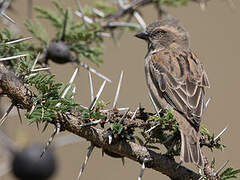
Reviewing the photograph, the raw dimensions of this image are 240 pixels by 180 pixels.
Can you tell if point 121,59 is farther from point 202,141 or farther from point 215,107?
point 202,141

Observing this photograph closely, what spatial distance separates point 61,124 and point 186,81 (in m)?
2.72

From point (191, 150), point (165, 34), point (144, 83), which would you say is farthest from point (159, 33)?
point (144, 83)

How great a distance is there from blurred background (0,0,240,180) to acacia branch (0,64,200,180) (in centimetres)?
557

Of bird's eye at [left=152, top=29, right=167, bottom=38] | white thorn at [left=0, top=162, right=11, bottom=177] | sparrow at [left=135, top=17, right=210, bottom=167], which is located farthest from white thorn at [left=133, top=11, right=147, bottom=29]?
white thorn at [left=0, top=162, right=11, bottom=177]

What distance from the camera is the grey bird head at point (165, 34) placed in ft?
21.3

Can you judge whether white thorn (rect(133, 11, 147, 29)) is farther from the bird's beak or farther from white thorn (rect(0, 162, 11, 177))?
white thorn (rect(0, 162, 11, 177))

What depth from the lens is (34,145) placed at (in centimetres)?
443

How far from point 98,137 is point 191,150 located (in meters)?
1.02

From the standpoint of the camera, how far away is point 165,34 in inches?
265

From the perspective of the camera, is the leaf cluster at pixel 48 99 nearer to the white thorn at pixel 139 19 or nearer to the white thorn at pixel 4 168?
the white thorn at pixel 4 168

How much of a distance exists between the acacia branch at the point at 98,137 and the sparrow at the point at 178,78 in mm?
356

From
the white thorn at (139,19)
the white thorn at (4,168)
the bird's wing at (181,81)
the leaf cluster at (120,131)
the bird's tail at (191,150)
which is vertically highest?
the white thorn at (139,19)

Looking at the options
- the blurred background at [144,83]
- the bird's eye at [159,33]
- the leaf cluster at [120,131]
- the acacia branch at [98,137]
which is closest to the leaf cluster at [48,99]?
the acacia branch at [98,137]

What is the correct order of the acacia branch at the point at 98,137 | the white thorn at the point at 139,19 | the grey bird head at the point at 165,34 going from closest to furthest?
the acacia branch at the point at 98,137
the white thorn at the point at 139,19
the grey bird head at the point at 165,34
